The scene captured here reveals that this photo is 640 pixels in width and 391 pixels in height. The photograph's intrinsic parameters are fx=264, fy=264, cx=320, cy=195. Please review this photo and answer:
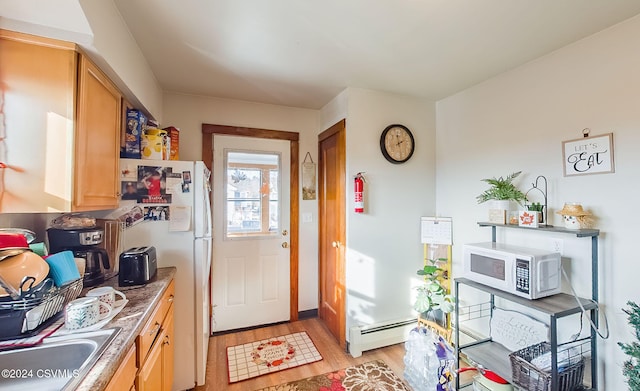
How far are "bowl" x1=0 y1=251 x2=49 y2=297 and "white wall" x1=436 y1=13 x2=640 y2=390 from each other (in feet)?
9.22

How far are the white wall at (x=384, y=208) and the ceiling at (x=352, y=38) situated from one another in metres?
0.30

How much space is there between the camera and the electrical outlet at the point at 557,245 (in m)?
1.76

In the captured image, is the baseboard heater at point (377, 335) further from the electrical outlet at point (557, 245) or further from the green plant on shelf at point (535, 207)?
the green plant on shelf at point (535, 207)

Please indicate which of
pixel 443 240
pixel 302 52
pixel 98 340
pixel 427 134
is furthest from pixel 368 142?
pixel 98 340

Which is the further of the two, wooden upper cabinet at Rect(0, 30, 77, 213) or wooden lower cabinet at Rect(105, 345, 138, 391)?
wooden upper cabinet at Rect(0, 30, 77, 213)

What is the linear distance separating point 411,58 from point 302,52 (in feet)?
2.63

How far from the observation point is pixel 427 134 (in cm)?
278

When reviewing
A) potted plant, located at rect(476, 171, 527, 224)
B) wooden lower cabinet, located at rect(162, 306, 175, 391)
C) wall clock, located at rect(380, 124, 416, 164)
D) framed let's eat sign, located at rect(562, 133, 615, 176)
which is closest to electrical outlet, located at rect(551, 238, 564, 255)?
potted plant, located at rect(476, 171, 527, 224)

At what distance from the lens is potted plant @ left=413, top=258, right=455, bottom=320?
229 centimetres

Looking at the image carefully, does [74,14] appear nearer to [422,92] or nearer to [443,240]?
[422,92]

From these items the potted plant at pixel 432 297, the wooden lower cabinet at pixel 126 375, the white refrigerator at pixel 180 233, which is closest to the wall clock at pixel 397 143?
the potted plant at pixel 432 297

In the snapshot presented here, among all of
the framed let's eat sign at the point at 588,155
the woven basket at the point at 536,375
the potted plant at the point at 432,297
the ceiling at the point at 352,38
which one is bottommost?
the woven basket at the point at 536,375

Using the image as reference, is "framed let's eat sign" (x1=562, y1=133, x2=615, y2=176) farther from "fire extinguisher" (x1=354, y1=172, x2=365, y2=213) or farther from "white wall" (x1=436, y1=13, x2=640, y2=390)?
"fire extinguisher" (x1=354, y1=172, x2=365, y2=213)

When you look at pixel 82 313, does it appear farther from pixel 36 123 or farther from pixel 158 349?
pixel 36 123
